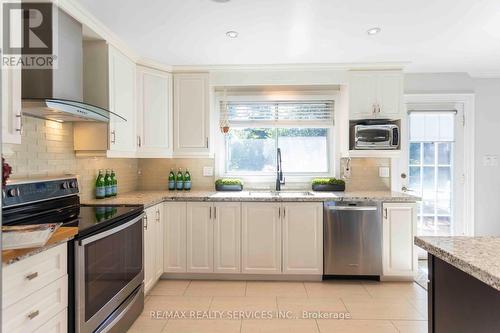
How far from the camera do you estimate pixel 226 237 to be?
306 centimetres

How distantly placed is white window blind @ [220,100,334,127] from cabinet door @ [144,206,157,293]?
1555 millimetres

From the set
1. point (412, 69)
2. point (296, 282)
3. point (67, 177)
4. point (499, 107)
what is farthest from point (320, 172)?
point (67, 177)

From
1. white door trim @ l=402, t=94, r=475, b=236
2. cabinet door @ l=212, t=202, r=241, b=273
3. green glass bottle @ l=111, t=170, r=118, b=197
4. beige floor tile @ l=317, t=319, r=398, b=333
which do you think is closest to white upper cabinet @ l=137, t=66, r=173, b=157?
green glass bottle @ l=111, t=170, r=118, b=197

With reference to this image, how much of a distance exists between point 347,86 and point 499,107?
2035 millimetres

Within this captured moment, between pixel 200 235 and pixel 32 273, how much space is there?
1.83 meters

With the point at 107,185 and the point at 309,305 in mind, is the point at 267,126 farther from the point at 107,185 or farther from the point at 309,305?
the point at 309,305

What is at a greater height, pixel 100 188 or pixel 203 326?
pixel 100 188

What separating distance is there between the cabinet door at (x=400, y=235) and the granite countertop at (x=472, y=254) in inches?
67.7

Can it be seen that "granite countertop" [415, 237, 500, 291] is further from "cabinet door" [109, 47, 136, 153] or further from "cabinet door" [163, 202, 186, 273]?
"cabinet door" [109, 47, 136, 153]

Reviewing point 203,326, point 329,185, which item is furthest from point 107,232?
point 329,185

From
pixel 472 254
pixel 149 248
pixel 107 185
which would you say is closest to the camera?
pixel 472 254

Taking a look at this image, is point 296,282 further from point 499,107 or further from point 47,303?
point 499,107

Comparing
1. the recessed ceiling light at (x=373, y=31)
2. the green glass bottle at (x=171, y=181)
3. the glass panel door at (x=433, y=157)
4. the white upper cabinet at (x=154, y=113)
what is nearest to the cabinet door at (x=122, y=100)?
the white upper cabinet at (x=154, y=113)

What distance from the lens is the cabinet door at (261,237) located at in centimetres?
304
